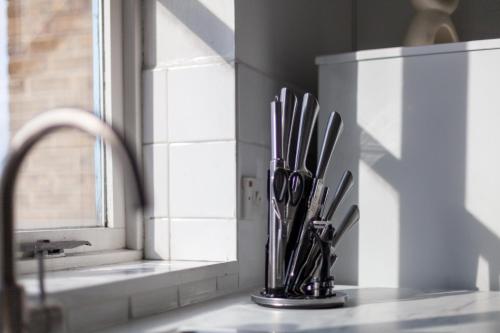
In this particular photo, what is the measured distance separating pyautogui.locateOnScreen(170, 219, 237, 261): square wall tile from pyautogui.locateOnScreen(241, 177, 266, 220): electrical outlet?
0.19 ft

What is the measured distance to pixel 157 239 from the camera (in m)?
1.56

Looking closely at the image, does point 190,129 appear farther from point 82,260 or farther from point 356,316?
point 356,316

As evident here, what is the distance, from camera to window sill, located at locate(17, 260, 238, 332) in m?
1.07

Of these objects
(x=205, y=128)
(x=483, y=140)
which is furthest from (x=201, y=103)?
(x=483, y=140)

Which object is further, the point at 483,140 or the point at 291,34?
the point at 291,34

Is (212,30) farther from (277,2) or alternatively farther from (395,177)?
(395,177)

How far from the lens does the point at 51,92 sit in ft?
4.63

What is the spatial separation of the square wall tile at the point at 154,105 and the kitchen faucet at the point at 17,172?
0.87m

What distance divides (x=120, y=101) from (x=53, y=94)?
189 millimetres

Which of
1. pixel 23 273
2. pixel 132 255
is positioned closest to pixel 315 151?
pixel 132 255

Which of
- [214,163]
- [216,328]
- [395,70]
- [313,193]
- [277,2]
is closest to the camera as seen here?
[216,328]

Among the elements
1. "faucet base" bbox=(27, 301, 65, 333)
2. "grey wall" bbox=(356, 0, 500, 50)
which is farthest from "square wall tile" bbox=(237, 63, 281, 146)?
"faucet base" bbox=(27, 301, 65, 333)

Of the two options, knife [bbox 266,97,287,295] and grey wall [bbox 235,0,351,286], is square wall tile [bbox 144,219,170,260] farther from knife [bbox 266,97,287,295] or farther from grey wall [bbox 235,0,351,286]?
knife [bbox 266,97,287,295]

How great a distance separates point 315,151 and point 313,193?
1.47 feet
